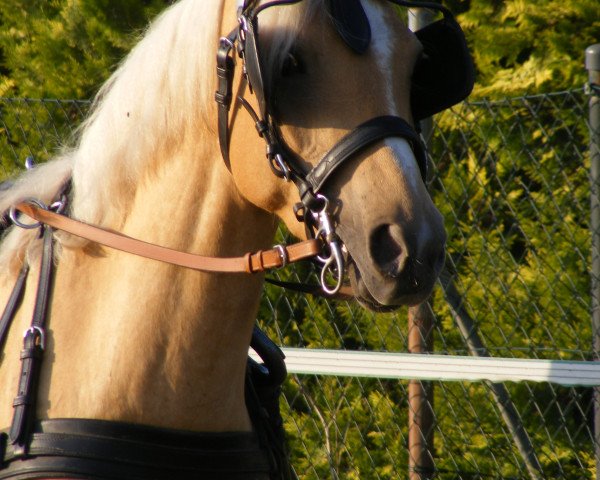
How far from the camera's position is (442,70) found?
6.64ft

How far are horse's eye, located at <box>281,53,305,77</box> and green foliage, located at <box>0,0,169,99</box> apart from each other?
3.02 m

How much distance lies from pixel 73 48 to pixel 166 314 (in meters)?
3.32

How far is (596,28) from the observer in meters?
4.18

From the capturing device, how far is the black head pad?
6.48 feet

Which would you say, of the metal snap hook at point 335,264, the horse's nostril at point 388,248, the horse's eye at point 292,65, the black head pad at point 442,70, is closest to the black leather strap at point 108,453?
the metal snap hook at point 335,264

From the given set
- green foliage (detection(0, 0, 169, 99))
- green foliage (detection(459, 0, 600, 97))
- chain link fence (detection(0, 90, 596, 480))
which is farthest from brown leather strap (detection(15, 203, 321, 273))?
green foliage (detection(0, 0, 169, 99))

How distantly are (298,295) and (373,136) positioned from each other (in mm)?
2451

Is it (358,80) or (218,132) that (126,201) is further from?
(358,80)

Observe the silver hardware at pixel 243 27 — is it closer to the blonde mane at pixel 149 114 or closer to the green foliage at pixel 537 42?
the blonde mane at pixel 149 114

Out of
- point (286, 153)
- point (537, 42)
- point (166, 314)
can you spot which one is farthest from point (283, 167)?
point (537, 42)

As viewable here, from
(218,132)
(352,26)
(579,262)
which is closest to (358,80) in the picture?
(352,26)

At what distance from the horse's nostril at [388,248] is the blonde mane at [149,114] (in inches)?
17.6

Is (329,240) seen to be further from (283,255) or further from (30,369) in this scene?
(30,369)

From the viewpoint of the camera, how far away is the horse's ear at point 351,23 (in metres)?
1.68
